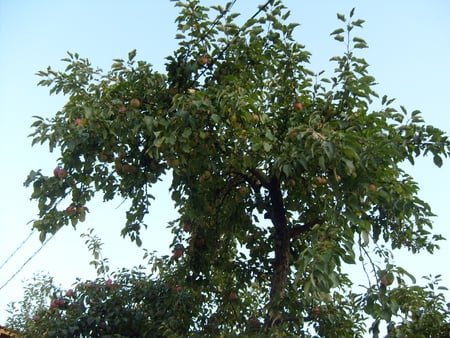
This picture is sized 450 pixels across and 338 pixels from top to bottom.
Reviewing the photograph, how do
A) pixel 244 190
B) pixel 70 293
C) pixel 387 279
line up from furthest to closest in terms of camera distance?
pixel 70 293 → pixel 244 190 → pixel 387 279

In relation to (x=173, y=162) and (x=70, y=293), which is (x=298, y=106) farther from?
(x=70, y=293)

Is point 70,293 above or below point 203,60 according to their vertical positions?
below

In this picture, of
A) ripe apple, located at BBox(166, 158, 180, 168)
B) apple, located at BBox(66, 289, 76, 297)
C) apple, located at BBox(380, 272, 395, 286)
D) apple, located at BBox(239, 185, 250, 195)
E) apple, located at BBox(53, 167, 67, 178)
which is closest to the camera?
apple, located at BBox(380, 272, 395, 286)

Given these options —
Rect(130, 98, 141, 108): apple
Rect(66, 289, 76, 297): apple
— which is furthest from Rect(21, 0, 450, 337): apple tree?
Rect(66, 289, 76, 297): apple

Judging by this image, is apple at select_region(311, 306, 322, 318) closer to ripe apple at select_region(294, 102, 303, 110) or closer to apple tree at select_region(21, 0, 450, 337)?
apple tree at select_region(21, 0, 450, 337)

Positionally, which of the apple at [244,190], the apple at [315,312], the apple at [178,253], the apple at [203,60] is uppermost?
the apple at [203,60]

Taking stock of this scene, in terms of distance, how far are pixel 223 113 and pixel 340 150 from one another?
2.88 ft

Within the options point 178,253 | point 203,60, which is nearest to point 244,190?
point 178,253

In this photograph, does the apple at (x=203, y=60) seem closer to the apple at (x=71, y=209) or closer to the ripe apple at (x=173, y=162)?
the ripe apple at (x=173, y=162)

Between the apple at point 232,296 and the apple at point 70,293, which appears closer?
the apple at point 232,296

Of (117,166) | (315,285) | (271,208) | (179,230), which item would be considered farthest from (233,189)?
(315,285)

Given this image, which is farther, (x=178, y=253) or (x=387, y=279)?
(x=178, y=253)

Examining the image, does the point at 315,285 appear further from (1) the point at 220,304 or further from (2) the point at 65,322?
(2) the point at 65,322

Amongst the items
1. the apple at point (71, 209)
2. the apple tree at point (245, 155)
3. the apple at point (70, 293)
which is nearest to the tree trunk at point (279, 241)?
the apple tree at point (245, 155)
